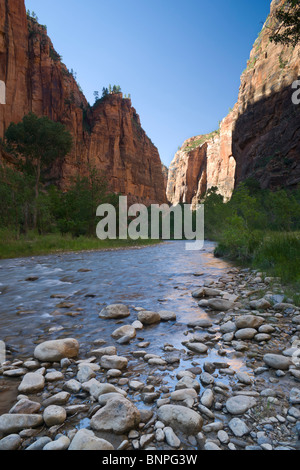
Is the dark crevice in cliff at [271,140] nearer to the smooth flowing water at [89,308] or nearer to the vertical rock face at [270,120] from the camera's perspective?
the vertical rock face at [270,120]

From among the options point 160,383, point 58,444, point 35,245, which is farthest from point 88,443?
point 35,245

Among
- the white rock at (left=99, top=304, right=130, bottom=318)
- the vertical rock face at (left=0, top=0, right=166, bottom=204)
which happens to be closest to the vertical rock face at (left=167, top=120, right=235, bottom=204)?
the vertical rock face at (left=0, top=0, right=166, bottom=204)

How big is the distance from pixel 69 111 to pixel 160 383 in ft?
216

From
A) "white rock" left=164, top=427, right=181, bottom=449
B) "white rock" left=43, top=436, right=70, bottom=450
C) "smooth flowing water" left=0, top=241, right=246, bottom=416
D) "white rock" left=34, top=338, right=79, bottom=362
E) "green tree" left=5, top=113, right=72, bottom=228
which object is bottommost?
"smooth flowing water" left=0, top=241, right=246, bottom=416

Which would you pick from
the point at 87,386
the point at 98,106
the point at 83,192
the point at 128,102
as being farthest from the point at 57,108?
the point at 87,386

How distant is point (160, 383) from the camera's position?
2.20 m

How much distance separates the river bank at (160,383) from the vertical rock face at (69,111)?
2486cm

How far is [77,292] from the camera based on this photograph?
588 centimetres

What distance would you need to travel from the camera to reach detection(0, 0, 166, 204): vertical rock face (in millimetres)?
43906

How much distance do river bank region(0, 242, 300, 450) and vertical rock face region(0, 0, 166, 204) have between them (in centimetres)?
2486

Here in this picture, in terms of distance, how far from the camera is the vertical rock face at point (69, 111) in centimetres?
4391

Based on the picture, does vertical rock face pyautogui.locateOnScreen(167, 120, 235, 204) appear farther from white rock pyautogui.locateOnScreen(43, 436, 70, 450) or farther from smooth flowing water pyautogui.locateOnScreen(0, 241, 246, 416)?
white rock pyautogui.locateOnScreen(43, 436, 70, 450)

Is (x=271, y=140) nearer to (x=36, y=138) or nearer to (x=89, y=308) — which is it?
(x=36, y=138)

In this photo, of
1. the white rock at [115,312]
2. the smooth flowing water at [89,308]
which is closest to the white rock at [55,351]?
the smooth flowing water at [89,308]
